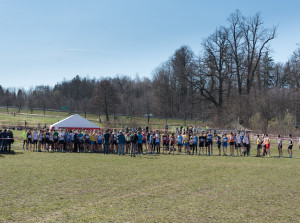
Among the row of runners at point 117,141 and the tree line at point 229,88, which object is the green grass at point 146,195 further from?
the tree line at point 229,88

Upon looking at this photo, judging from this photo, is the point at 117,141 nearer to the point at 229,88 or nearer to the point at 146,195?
the point at 146,195

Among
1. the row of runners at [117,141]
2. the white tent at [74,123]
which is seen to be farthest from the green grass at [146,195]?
the white tent at [74,123]

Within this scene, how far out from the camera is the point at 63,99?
104 meters

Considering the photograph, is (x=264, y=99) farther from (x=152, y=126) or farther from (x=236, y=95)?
(x=152, y=126)

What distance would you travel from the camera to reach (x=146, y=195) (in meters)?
9.42

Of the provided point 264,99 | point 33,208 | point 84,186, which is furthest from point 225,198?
point 264,99

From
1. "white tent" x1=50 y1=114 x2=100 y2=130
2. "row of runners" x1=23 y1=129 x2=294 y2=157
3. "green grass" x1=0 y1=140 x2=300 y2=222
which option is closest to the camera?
"green grass" x1=0 y1=140 x2=300 y2=222

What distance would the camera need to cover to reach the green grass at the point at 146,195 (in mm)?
7402

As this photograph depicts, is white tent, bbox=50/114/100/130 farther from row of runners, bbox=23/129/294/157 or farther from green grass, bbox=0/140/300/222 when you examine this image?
green grass, bbox=0/140/300/222

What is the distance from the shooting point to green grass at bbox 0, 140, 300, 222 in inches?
291

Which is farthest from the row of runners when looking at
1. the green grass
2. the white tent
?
the white tent

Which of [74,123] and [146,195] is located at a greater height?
[74,123]

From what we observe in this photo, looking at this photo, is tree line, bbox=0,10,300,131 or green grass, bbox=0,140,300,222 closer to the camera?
green grass, bbox=0,140,300,222

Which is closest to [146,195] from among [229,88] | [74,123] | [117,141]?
[117,141]
